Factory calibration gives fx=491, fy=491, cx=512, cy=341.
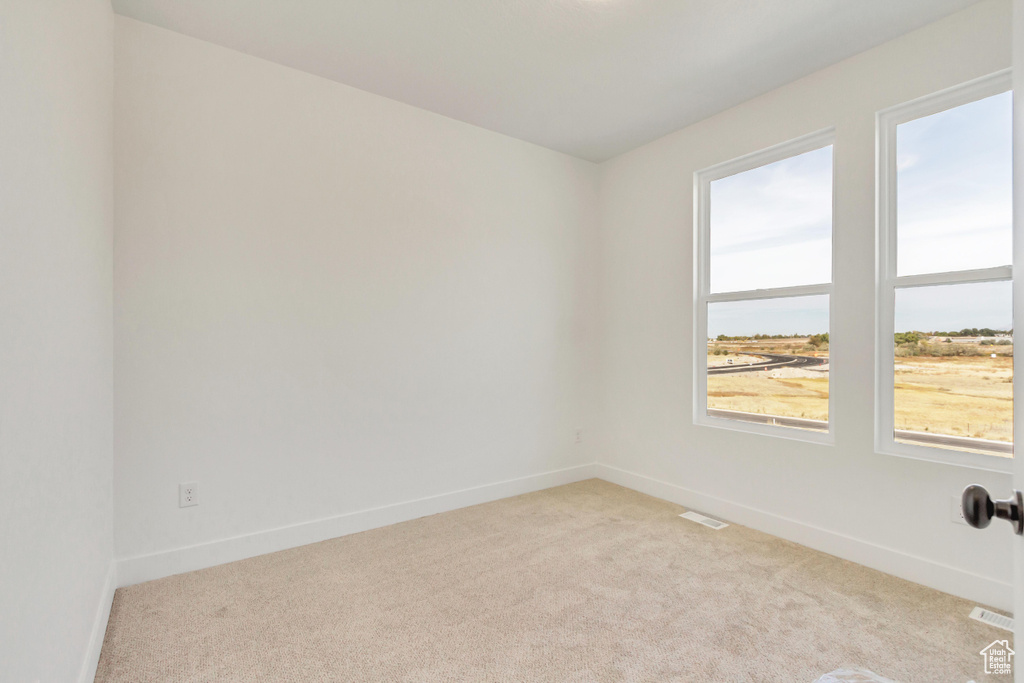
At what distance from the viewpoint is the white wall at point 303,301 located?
2.36m

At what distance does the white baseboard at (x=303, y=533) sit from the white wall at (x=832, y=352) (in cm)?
108

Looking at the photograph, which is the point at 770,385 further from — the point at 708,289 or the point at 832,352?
the point at 708,289

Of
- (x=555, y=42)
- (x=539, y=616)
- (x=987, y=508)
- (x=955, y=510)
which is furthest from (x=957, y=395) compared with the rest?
(x=555, y=42)

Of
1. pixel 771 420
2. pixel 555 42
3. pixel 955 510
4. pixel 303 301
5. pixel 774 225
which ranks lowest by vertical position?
pixel 955 510

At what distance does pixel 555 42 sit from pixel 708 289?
1905 mm

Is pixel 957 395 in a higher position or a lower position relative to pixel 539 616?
higher

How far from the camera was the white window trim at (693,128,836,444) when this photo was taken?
293 cm

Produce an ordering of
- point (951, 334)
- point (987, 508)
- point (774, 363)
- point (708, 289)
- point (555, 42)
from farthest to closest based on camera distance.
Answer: point (708, 289) < point (774, 363) < point (555, 42) < point (951, 334) < point (987, 508)

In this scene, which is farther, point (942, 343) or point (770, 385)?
point (770, 385)

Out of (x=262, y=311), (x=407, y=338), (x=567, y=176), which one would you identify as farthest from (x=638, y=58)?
(x=262, y=311)

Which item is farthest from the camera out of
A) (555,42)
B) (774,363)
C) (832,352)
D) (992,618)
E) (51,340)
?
(774,363)

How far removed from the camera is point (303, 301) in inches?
109

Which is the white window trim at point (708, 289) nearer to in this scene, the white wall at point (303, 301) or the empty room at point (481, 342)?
the empty room at point (481, 342)

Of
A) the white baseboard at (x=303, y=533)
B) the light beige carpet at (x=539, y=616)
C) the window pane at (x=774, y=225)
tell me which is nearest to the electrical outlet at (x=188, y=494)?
the white baseboard at (x=303, y=533)
